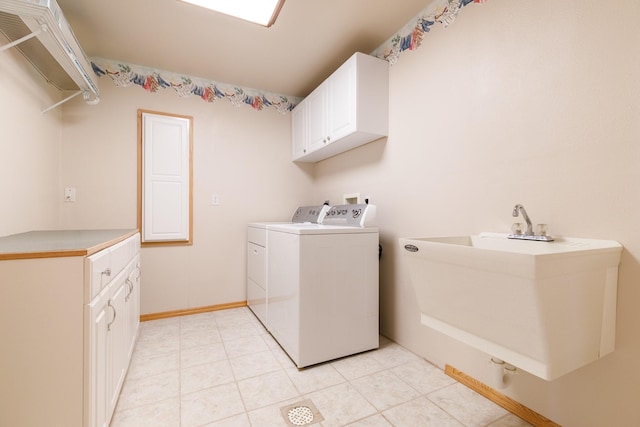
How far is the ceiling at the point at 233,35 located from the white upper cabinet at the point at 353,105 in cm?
23

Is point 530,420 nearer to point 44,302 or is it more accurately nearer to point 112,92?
point 44,302

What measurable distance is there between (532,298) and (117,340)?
1.83 meters

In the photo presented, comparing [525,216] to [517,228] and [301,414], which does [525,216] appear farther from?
[301,414]

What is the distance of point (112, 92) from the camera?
2555mm

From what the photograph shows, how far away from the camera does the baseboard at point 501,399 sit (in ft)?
4.40

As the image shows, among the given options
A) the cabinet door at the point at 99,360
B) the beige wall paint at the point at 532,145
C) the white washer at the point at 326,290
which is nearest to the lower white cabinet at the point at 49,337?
the cabinet door at the point at 99,360

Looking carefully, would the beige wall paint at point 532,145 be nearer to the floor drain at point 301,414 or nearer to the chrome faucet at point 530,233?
the chrome faucet at point 530,233

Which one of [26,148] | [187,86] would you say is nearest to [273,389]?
[26,148]

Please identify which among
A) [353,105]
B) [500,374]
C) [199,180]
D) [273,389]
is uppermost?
[353,105]

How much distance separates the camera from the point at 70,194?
7.96ft

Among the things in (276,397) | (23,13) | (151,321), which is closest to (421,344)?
(276,397)

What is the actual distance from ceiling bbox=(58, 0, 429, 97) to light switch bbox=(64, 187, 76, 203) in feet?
3.81

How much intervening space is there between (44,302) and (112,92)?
225cm

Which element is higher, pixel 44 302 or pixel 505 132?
pixel 505 132
